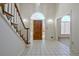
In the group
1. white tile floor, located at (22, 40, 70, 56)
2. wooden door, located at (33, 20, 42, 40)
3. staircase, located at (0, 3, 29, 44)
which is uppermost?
staircase, located at (0, 3, 29, 44)

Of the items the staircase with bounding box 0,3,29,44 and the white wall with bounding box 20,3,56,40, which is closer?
the staircase with bounding box 0,3,29,44

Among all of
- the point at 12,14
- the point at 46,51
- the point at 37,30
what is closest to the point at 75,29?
the point at 46,51

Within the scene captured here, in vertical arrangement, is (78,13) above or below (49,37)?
above

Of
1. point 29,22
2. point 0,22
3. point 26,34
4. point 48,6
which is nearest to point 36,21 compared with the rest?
point 29,22

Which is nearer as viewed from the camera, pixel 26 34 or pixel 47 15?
pixel 26 34

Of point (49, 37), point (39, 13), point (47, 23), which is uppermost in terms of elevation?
point (39, 13)

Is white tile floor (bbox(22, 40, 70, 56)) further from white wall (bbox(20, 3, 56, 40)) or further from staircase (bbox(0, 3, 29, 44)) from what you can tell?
white wall (bbox(20, 3, 56, 40))

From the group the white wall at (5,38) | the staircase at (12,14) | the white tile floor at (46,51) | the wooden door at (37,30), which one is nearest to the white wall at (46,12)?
the wooden door at (37,30)

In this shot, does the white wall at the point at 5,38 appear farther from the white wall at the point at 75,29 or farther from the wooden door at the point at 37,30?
the wooden door at the point at 37,30

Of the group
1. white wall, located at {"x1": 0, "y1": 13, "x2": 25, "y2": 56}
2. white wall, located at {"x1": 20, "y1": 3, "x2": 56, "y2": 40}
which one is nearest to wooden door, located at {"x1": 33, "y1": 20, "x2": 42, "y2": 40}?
white wall, located at {"x1": 20, "y1": 3, "x2": 56, "y2": 40}

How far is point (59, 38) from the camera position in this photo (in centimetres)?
1309

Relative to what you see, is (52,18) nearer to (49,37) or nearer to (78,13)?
(49,37)

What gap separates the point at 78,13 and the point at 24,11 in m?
8.52

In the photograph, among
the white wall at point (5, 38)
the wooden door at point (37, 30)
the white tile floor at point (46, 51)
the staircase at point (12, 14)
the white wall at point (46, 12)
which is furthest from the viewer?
the wooden door at point (37, 30)
